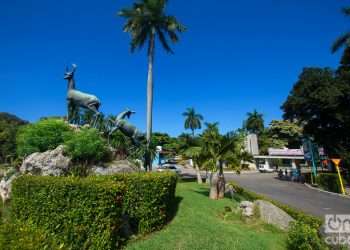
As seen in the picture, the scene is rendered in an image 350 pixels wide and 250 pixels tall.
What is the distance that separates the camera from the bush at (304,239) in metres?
7.00

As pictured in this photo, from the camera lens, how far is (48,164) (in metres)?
10.6

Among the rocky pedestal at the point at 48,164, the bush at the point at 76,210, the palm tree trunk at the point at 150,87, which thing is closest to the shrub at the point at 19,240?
the bush at the point at 76,210

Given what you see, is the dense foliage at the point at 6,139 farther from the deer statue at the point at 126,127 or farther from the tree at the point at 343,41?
the tree at the point at 343,41

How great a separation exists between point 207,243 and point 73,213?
4.19 metres

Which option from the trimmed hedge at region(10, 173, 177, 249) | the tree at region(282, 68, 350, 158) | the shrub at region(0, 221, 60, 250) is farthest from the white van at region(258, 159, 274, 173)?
the shrub at region(0, 221, 60, 250)

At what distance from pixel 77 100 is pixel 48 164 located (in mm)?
4375

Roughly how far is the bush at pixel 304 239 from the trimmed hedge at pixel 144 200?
172 inches

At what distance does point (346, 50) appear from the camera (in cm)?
2808

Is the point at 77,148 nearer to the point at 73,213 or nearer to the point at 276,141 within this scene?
the point at 73,213

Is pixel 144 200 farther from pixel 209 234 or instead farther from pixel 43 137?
pixel 43 137

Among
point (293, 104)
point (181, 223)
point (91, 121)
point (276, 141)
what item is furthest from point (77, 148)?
point (276, 141)

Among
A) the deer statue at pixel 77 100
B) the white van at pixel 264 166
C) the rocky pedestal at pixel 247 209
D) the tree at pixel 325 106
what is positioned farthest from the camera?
the white van at pixel 264 166

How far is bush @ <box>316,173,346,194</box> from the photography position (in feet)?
70.2

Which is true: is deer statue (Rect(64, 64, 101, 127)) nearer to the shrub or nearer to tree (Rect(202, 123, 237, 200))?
tree (Rect(202, 123, 237, 200))
